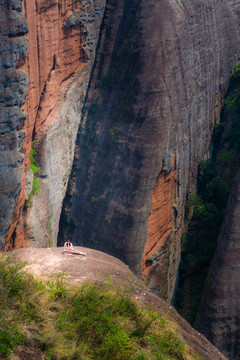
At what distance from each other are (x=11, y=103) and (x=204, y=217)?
9.84 meters

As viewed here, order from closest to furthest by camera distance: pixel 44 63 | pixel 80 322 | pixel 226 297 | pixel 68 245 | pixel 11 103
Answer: pixel 80 322 → pixel 68 245 → pixel 11 103 → pixel 44 63 → pixel 226 297

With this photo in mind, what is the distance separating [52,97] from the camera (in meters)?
13.0

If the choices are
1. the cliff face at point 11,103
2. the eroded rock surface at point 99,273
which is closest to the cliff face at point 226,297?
the eroded rock surface at point 99,273

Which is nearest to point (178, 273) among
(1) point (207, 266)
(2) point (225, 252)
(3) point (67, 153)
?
(1) point (207, 266)

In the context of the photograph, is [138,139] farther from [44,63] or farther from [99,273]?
[99,273]

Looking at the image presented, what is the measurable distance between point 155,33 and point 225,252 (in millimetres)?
8251

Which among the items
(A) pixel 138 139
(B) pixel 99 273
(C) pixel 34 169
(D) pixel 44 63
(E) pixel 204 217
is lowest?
(B) pixel 99 273

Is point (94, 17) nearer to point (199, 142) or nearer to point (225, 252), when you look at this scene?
point (199, 142)

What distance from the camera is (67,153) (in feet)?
47.3

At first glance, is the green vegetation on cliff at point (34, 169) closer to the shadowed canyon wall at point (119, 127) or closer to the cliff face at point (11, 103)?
the shadowed canyon wall at point (119, 127)

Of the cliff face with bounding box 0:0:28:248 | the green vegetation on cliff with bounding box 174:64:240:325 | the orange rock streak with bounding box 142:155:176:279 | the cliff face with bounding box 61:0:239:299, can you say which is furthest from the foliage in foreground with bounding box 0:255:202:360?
the green vegetation on cliff with bounding box 174:64:240:325

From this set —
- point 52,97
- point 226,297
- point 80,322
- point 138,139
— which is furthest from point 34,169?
point 226,297

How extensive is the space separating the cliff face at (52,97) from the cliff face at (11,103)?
43 cm

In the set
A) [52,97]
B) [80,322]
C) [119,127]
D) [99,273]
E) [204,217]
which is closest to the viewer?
[80,322]
